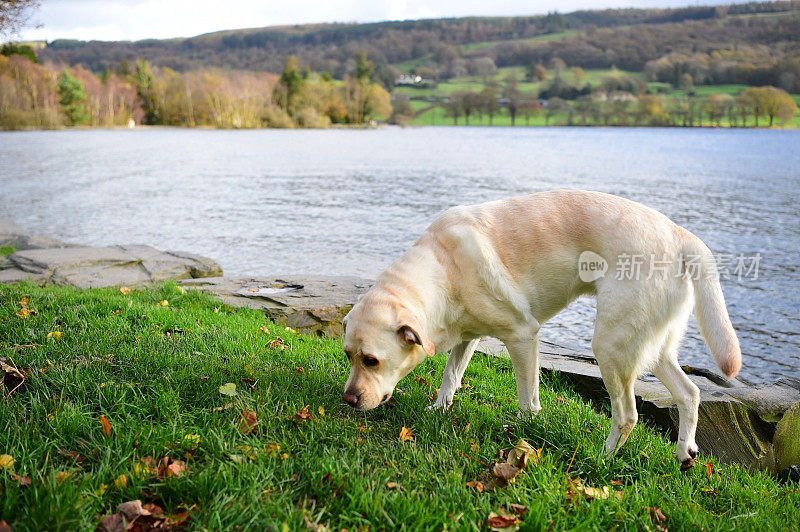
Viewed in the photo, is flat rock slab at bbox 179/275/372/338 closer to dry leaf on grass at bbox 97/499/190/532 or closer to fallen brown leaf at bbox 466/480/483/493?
fallen brown leaf at bbox 466/480/483/493

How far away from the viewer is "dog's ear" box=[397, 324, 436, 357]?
3.89 meters

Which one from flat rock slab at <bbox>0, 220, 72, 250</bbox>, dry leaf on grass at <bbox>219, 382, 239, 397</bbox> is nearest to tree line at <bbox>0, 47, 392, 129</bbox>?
flat rock slab at <bbox>0, 220, 72, 250</bbox>

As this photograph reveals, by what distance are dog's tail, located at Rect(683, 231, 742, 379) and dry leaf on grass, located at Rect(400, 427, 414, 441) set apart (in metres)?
2.09

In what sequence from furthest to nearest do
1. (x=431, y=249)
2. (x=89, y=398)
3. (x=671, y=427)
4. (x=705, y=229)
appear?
(x=705, y=229)
(x=671, y=427)
(x=431, y=249)
(x=89, y=398)

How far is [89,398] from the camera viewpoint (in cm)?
411

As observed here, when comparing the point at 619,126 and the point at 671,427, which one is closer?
the point at 671,427

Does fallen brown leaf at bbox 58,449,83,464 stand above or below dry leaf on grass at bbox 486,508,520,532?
above

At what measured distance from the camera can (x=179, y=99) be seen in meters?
114

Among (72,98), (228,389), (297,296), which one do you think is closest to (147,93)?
(72,98)

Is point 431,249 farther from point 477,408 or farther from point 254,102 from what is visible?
point 254,102

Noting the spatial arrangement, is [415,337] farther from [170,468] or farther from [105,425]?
[105,425]

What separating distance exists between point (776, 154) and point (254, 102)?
89404mm

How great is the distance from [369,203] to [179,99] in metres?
104

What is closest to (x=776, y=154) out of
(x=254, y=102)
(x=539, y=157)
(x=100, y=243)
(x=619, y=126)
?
(x=539, y=157)
